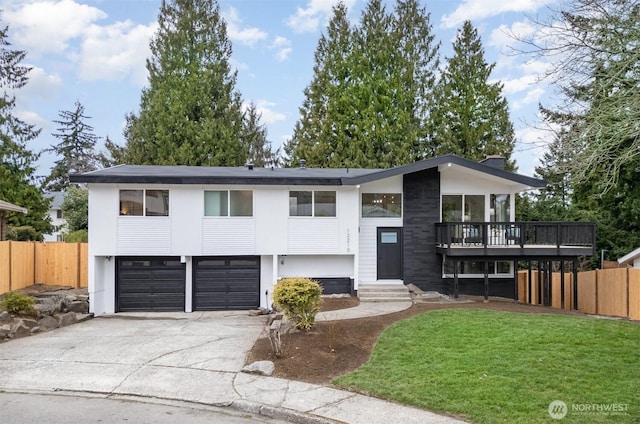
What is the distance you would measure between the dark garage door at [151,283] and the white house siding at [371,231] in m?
6.04

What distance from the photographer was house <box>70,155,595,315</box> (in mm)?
14234

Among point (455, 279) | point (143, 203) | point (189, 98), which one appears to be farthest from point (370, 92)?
point (143, 203)

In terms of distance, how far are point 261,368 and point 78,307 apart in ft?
28.0

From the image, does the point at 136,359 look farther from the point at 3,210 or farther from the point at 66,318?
the point at 3,210

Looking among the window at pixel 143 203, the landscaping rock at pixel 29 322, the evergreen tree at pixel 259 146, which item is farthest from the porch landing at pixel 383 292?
the evergreen tree at pixel 259 146

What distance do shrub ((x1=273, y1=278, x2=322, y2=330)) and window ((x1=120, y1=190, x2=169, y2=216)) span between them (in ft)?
22.4

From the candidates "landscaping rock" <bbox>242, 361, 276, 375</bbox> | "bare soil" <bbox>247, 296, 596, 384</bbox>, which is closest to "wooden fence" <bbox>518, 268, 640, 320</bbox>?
"bare soil" <bbox>247, 296, 596, 384</bbox>

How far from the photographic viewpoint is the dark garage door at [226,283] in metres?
14.9

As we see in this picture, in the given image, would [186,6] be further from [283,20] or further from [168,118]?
[283,20]

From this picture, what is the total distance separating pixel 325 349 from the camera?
833cm

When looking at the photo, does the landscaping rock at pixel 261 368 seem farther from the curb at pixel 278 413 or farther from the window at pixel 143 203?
the window at pixel 143 203

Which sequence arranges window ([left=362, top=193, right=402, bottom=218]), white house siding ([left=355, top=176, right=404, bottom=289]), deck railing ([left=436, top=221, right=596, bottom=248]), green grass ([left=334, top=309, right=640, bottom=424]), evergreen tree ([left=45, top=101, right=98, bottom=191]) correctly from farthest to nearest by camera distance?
evergreen tree ([left=45, top=101, right=98, bottom=191]) → window ([left=362, top=193, right=402, bottom=218]) → white house siding ([left=355, top=176, right=404, bottom=289]) → deck railing ([left=436, top=221, right=596, bottom=248]) → green grass ([left=334, top=309, right=640, bottom=424])

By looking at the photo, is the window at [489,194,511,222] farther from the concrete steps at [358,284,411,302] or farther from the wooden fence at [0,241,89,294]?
the wooden fence at [0,241,89,294]

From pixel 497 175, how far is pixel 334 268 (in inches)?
245
